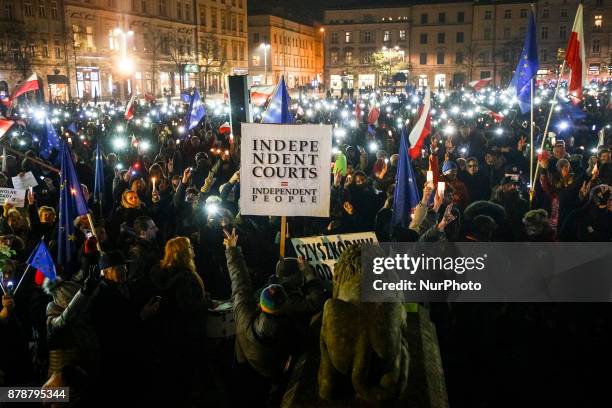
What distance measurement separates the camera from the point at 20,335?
14.7ft

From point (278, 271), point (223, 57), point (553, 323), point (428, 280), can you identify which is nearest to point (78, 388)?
point (278, 271)

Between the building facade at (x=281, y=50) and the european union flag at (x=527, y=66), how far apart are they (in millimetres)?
61592

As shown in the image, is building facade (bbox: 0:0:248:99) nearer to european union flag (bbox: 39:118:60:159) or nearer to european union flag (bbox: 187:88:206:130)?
european union flag (bbox: 187:88:206:130)

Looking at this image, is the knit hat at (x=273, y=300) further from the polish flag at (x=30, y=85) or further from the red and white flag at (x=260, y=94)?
the red and white flag at (x=260, y=94)

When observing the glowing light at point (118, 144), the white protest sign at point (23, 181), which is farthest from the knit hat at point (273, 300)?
the glowing light at point (118, 144)

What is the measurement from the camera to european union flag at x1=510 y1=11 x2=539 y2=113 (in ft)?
30.8

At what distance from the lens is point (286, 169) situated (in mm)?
5348

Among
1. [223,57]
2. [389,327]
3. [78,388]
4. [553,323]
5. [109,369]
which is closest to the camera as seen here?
[389,327]

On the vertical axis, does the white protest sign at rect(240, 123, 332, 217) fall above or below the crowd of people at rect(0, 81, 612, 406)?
above

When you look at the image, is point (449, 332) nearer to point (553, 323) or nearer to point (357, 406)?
point (553, 323)

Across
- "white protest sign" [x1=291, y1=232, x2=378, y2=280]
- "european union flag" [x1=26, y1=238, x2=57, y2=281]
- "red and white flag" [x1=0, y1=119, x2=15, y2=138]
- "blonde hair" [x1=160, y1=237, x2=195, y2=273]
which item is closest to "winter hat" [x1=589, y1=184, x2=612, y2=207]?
"white protest sign" [x1=291, y1=232, x2=378, y2=280]

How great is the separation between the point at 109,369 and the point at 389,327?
242cm

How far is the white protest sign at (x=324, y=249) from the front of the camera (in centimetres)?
541

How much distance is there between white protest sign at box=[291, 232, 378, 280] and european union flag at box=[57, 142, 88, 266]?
283 centimetres
